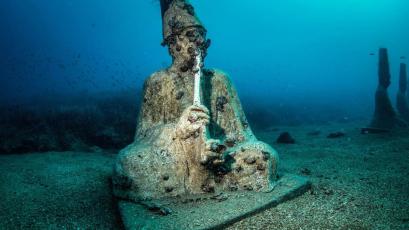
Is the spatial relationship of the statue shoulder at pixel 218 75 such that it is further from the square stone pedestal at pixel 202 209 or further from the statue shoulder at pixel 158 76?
the square stone pedestal at pixel 202 209

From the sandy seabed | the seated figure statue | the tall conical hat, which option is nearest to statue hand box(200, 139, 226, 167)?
the seated figure statue

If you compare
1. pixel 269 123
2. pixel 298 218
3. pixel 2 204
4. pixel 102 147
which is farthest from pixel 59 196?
pixel 269 123

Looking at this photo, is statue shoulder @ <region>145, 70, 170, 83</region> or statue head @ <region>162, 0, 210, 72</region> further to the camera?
statue shoulder @ <region>145, 70, 170, 83</region>

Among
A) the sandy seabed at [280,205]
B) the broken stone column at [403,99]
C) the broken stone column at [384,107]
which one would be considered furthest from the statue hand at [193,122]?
the broken stone column at [403,99]

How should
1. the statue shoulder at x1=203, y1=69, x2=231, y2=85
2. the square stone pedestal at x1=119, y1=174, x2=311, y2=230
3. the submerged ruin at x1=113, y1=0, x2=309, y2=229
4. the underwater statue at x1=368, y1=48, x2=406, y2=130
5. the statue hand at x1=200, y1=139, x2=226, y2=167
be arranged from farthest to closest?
1. the underwater statue at x1=368, y1=48, x2=406, y2=130
2. the statue shoulder at x1=203, y1=69, x2=231, y2=85
3. the submerged ruin at x1=113, y1=0, x2=309, y2=229
4. the statue hand at x1=200, y1=139, x2=226, y2=167
5. the square stone pedestal at x1=119, y1=174, x2=311, y2=230

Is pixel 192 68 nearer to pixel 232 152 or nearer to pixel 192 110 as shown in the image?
pixel 192 110

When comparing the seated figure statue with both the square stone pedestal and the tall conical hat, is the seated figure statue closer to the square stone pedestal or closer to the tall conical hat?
the tall conical hat

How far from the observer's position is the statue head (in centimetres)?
525

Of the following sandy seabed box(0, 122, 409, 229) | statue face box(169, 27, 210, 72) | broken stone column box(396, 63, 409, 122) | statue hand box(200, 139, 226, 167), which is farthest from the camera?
broken stone column box(396, 63, 409, 122)

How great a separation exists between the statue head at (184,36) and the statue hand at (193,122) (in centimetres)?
105

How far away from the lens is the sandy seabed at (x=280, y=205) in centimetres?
395

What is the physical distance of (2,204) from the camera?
15.7 feet

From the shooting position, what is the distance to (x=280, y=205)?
4.34 meters

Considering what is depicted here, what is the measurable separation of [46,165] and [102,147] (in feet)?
11.0
